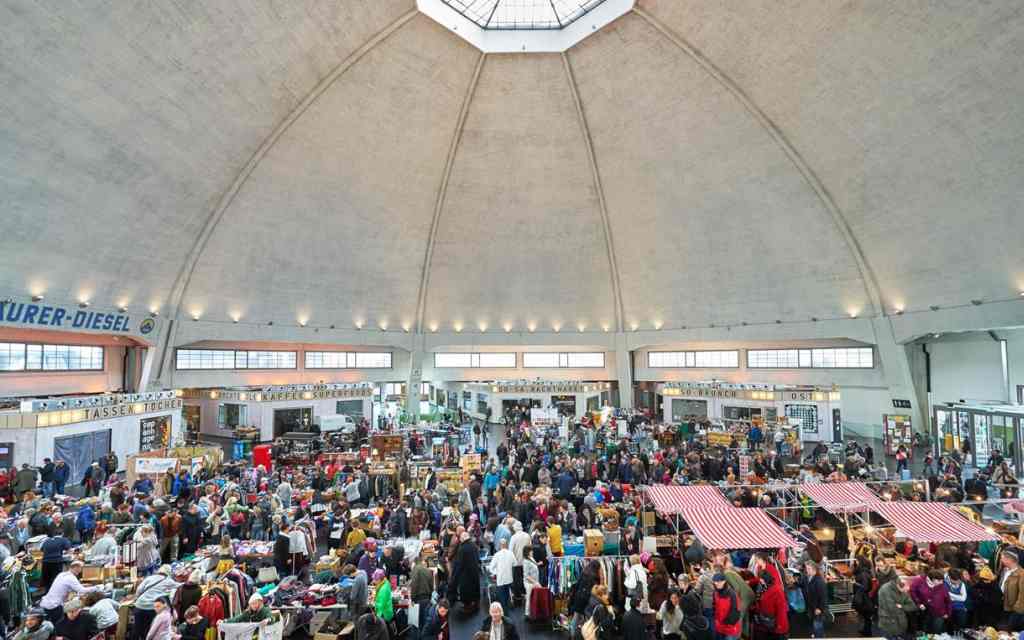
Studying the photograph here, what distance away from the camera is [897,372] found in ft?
70.1

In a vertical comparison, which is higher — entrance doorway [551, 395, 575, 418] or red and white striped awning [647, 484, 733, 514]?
entrance doorway [551, 395, 575, 418]

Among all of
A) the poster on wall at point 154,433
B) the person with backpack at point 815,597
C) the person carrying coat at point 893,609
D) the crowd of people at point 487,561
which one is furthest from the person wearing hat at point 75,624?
the poster on wall at point 154,433

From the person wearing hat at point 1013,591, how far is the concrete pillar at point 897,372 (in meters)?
16.4

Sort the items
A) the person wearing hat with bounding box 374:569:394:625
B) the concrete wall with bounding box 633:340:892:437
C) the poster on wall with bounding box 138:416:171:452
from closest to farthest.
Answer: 1. the person wearing hat with bounding box 374:569:394:625
2. the poster on wall with bounding box 138:416:171:452
3. the concrete wall with bounding box 633:340:892:437

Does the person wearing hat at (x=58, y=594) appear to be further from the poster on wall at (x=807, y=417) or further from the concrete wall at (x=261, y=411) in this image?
the poster on wall at (x=807, y=417)

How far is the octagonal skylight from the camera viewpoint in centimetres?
1780

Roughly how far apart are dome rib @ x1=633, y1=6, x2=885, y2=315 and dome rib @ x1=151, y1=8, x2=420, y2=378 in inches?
327

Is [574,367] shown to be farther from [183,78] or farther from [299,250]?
[183,78]

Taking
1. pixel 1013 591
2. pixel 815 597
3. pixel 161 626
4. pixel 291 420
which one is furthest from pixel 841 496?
pixel 291 420

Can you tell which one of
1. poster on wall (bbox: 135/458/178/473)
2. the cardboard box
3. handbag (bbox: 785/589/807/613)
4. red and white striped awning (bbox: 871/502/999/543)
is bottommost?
handbag (bbox: 785/589/807/613)

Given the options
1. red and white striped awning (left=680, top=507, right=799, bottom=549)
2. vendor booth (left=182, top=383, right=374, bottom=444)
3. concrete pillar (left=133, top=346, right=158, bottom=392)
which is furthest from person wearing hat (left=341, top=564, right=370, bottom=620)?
concrete pillar (left=133, top=346, right=158, bottom=392)

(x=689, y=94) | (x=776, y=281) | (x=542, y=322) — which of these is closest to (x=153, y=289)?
(x=542, y=322)

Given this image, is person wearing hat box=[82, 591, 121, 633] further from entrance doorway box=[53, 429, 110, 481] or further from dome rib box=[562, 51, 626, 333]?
dome rib box=[562, 51, 626, 333]

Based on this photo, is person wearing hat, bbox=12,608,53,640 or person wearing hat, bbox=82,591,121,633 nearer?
person wearing hat, bbox=12,608,53,640
